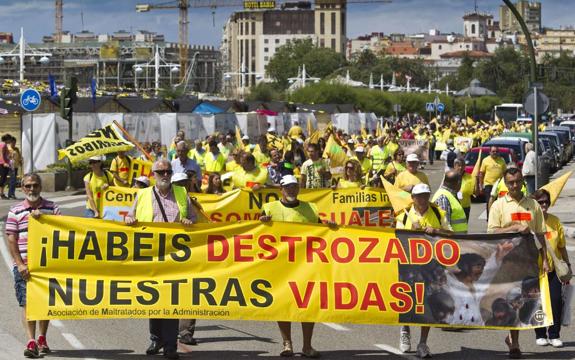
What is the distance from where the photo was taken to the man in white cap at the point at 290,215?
10.9m

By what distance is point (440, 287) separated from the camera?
10867mm

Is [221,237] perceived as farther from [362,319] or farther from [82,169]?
[82,169]

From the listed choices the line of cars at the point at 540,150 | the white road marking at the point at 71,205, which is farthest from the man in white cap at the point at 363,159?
the white road marking at the point at 71,205

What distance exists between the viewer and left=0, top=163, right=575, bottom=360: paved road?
1105cm

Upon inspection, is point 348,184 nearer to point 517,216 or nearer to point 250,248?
point 517,216

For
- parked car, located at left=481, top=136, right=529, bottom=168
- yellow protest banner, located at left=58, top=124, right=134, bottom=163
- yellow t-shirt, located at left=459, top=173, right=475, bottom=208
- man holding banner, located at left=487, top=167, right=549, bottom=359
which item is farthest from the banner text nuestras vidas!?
parked car, located at left=481, top=136, right=529, bottom=168

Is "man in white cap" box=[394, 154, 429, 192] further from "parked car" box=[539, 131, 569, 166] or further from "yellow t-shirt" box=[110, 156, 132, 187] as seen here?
"parked car" box=[539, 131, 569, 166]

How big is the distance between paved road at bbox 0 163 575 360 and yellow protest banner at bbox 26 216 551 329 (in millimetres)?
460

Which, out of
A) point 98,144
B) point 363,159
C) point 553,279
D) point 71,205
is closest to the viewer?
point 553,279

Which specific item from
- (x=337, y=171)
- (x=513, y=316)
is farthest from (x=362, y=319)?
(x=337, y=171)

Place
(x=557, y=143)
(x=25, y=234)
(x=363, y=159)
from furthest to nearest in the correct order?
(x=557, y=143) → (x=363, y=159) → (x=25, y=234)

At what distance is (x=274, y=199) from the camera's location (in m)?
16.7

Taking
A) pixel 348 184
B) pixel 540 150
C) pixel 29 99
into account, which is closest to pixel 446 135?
pixel 540 150

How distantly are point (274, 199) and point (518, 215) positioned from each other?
5.84 m
